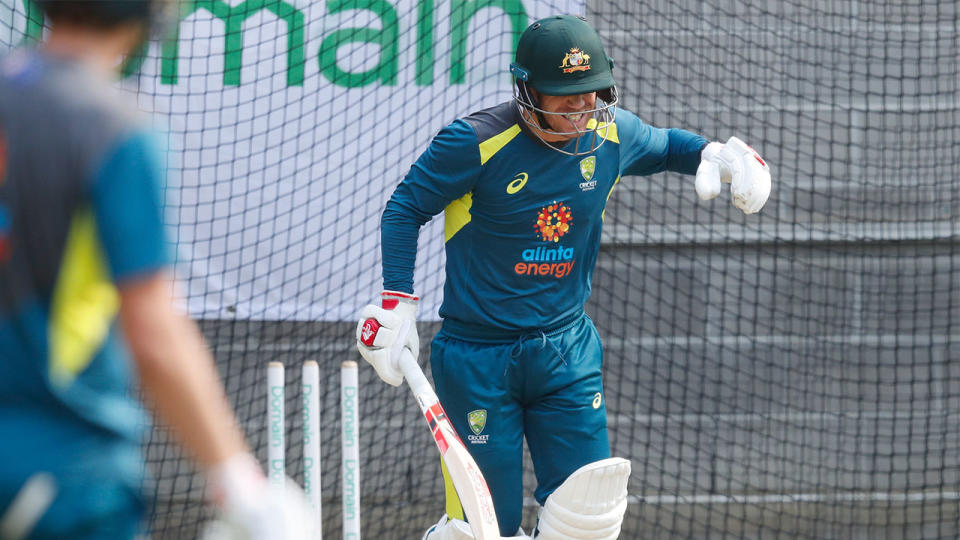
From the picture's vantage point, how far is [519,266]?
3180 mm

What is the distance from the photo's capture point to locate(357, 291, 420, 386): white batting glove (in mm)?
3137

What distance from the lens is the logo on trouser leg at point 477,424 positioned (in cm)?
317

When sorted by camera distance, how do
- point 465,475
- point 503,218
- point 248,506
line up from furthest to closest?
point 503,218 → point 465,475 → point 248,506

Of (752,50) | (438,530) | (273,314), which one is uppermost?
(752,50)

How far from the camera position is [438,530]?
3334 mm

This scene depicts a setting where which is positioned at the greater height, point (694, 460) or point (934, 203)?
point (934, 203)

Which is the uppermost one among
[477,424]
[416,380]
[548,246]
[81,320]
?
[548,246]

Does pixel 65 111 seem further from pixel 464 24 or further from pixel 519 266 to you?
pixel 464 24

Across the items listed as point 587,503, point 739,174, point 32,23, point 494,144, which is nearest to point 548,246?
point 494,144

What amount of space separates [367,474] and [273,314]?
3.64 feet

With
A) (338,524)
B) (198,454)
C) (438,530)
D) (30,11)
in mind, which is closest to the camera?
(198,454)

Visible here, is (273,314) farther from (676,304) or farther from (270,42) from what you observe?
(676,304)

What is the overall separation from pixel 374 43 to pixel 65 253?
11.9 feet

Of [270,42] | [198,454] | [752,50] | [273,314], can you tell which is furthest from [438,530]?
[752,50]
